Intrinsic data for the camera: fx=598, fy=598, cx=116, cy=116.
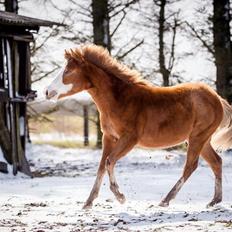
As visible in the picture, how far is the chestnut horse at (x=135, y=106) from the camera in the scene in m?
8.15

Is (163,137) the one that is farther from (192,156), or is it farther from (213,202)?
(213,202)

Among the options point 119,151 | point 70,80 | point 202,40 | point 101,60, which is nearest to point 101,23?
point 202,40

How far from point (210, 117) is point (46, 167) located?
1153 cm

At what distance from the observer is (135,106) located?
8141 mm

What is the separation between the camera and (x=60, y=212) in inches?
315

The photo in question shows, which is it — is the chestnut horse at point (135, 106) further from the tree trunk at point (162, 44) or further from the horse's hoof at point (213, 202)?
the tree trunk at point (162, 44)

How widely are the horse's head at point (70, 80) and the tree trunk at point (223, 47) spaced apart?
561 inches

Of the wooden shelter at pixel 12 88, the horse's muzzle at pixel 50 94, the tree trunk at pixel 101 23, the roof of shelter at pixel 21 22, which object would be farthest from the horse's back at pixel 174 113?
the tree trunk at pixel 101 23

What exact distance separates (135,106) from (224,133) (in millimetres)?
1722

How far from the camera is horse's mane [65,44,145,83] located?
8.32 meters

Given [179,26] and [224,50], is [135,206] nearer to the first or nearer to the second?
[224,50]

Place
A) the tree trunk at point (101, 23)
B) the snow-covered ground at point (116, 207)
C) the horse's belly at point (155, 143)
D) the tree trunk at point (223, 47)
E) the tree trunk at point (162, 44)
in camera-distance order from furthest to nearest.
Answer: the tree trunk at point (162, 44)
the tree trunk at point (101, 23)
the tree trunk at point (223, 47)
the horse's belly at point (155, 143)
the snow-covered ground at point (116, 207)

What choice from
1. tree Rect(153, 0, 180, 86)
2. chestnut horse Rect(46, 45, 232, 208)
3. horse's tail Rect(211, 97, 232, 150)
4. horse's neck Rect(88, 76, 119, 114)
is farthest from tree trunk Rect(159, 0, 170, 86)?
horse's neck Rect(88, 76, 119, 114)

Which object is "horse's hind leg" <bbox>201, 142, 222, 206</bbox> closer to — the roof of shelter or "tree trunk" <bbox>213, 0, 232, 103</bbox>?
the roof of shelter
